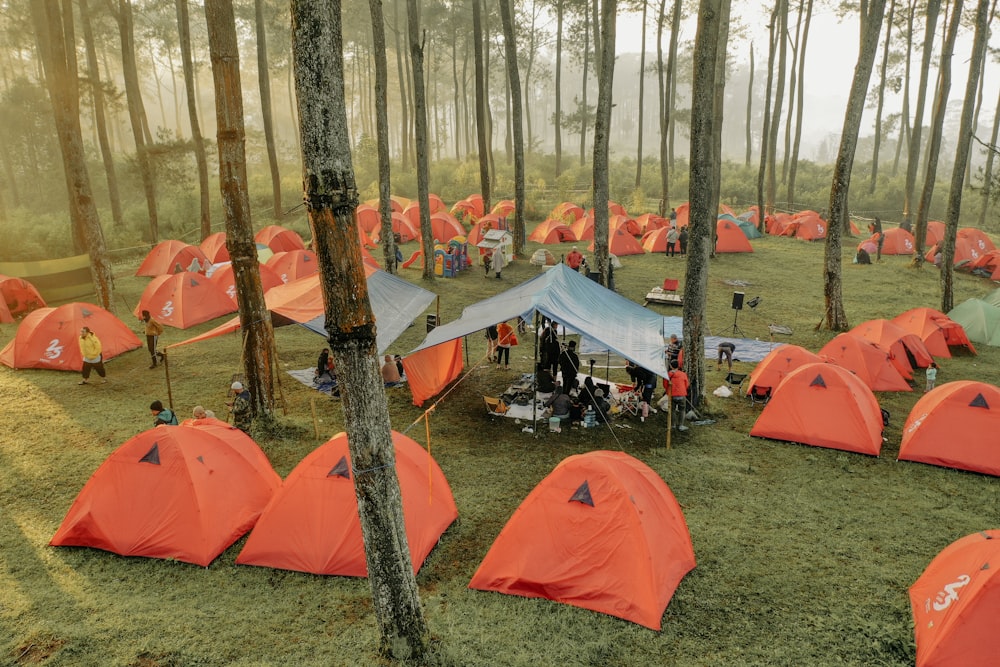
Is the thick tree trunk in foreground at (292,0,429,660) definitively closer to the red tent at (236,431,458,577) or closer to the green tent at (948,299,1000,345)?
the red tent at (236,431,458,577)

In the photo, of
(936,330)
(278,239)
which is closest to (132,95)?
(278,239)

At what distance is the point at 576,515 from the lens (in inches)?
252

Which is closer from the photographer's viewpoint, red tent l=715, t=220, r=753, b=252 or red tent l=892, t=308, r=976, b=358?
red tent l=892, t=308, r=976, b=358

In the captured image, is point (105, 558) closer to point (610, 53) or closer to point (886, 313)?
point (610, 53)

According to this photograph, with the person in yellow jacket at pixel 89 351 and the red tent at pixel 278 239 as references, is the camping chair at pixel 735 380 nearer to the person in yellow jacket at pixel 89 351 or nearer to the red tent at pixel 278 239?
the person in yellow jacket at pixel 89 351

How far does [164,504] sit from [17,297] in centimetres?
1365

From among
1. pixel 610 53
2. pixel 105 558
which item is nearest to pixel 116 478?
pixel 105 558

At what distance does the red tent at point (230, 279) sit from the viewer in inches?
666

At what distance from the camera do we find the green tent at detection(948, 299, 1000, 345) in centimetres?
1459

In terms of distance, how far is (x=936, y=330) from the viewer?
13.6 meters

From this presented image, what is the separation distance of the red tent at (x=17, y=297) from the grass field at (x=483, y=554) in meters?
5.19

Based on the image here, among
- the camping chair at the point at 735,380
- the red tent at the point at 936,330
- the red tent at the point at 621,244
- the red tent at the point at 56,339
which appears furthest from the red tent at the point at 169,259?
the red tent at the point at 936,330

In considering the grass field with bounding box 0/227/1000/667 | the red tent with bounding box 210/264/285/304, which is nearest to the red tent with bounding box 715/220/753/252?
the grass field with bounding box 0/227/1000/667

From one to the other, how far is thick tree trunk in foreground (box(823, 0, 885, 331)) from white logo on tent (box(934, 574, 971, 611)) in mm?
11041
